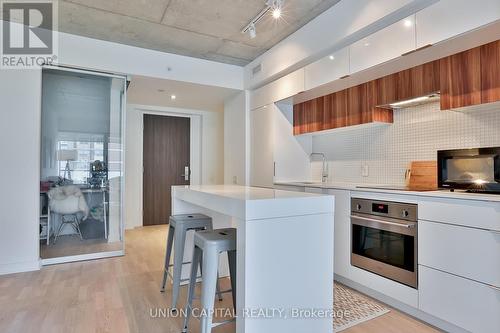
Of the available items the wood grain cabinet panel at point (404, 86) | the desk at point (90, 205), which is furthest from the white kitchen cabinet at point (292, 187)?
the desk at point (90, 205)

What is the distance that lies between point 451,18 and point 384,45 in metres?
0.51

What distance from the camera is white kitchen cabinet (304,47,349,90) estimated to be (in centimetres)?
276

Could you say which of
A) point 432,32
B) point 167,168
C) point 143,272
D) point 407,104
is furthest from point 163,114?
point 432,32

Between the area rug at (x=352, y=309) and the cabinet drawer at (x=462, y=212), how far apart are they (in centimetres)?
84

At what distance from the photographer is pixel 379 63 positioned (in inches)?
95.2

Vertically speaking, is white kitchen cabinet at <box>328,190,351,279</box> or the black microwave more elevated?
the black microwave

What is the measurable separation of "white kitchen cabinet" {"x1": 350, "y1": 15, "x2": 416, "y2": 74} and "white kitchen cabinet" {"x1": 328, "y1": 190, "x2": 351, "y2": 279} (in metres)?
1.19

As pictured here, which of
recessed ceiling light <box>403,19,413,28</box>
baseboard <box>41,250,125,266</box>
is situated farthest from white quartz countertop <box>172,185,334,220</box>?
baseboard <box>41,250,125,266</box>

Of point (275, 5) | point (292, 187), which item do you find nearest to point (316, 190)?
point (292, 187)

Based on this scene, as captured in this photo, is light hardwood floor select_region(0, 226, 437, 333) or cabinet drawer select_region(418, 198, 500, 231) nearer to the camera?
cabinet drawer select_region(418, 198, 500, 231)

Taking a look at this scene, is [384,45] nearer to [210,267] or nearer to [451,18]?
[451,18]

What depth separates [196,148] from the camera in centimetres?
612

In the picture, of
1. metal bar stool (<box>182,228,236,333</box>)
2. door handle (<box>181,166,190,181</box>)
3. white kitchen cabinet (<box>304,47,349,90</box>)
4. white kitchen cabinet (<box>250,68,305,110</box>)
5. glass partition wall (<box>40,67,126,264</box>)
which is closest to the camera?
metal bar stool (<box>182,228,236,333</box>)

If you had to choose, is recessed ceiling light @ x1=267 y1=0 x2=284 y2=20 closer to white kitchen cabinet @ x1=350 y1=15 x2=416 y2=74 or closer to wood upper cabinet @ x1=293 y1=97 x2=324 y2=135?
white kitchen cabinet @ x1=350 y1=15 x2=416 y2=74
